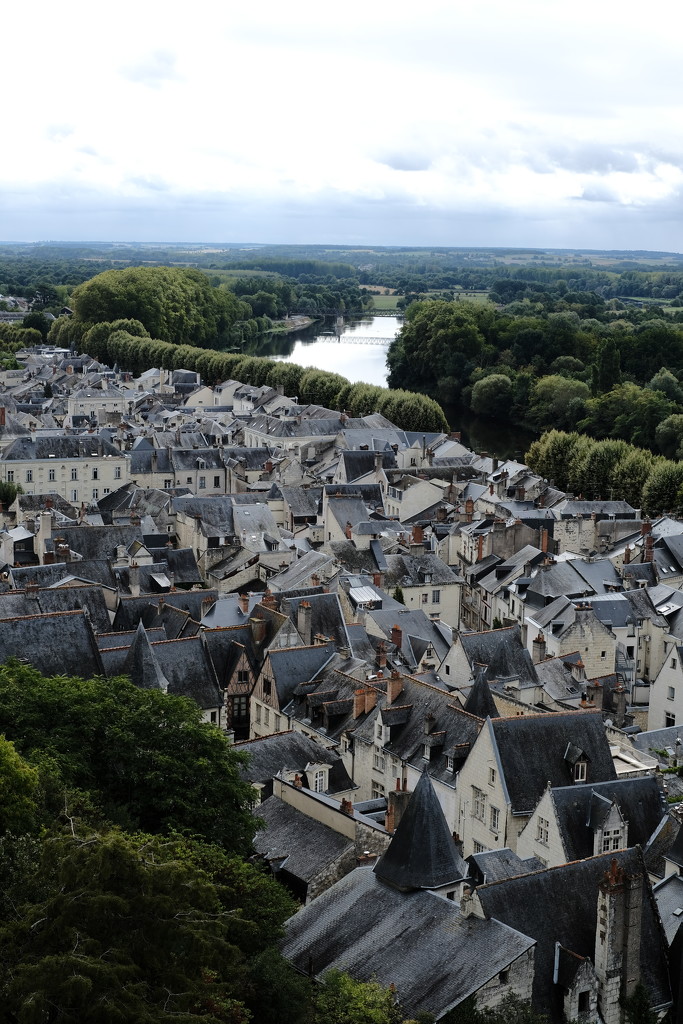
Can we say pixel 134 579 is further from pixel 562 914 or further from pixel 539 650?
pixel 562 914

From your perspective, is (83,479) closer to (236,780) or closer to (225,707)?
(225,707)

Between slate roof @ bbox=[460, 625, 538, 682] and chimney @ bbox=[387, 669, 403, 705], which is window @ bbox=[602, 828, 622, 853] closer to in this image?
chimney @ bbox=[387, 669, 403, 705]

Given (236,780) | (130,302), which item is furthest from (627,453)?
(130,302)

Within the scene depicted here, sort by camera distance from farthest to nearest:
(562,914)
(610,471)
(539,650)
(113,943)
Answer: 1. (610,471)
2. (539,650)
3. (562,914)
4. (113,943)

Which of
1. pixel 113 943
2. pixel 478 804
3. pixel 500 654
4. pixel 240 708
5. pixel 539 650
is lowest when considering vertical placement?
pixel 240 708

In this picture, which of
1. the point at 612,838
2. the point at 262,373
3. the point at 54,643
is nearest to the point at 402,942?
the point at 612,838

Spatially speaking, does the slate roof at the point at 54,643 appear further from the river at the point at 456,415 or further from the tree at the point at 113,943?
the river at the point at 456,415

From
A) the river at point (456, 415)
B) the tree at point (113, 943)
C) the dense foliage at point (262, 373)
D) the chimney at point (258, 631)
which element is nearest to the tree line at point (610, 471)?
the river at point (456, 415)
